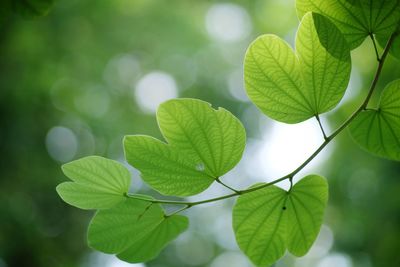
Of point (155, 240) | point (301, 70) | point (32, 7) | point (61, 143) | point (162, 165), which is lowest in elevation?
point (61, 143)

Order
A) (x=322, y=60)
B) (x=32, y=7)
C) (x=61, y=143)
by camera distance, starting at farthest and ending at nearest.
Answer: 1. (x=61, y=143)
2. (x=32, y=7)
3. (x=322, y=60)

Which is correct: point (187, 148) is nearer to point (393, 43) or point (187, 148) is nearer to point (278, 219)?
point (278, 219)

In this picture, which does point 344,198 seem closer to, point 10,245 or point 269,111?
point 10,245

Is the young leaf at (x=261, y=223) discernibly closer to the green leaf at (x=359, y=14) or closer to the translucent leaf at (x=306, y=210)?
the translucent leaf at (x=306, y=210)

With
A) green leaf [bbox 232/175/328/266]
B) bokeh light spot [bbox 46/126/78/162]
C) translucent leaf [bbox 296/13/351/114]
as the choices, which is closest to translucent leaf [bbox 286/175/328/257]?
green leaf [bbox 232/175/328/266]

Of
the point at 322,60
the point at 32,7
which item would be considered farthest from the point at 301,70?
the point at 32,7

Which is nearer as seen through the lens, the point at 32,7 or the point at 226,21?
the point at 32,7

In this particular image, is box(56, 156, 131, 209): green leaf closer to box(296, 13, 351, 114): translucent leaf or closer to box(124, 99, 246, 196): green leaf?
box(124, 99, 246, 196): green leaf
